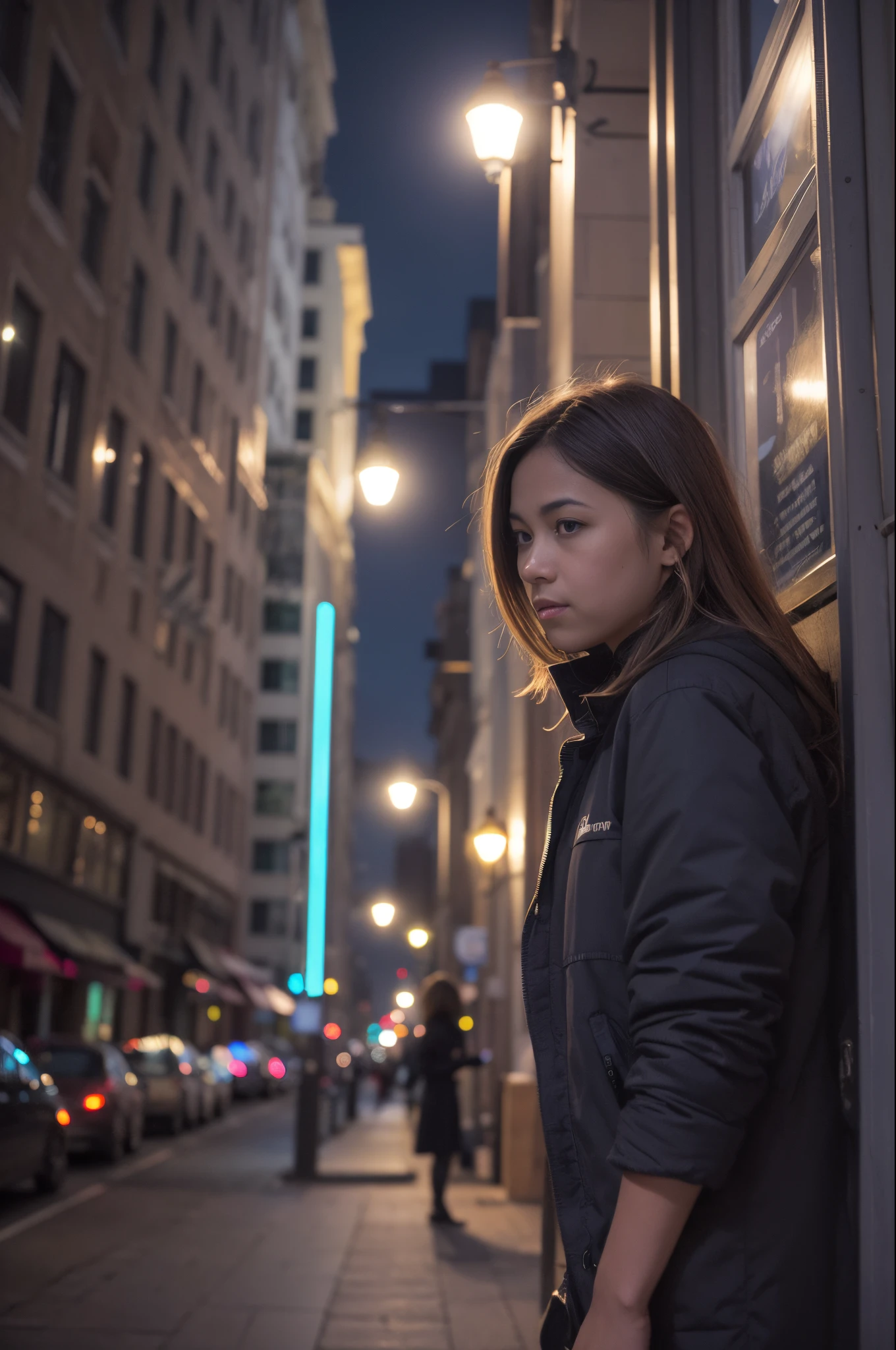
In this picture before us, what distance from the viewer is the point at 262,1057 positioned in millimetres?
46750

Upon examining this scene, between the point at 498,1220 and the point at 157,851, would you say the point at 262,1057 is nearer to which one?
the point at 157,851

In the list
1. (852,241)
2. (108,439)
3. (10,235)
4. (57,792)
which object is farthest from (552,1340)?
(108,439)

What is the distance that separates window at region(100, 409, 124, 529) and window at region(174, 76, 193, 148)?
10.7 metres

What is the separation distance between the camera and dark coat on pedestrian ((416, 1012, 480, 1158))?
45.0ft

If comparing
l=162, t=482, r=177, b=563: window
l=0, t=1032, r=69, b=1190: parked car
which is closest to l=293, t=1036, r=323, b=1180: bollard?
l=0, t=1032, r=69, b=1190: parked car

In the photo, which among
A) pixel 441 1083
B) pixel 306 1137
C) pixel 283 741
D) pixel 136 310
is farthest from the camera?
pixel 283 741

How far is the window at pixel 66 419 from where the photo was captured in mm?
27750

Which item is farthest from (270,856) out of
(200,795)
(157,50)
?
(157,50)

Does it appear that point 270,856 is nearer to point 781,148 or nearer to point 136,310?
point 136,310

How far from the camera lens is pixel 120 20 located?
32656 millimetres

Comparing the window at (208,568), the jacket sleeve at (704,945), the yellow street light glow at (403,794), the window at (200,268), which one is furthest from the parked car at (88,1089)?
the window at (200,268)

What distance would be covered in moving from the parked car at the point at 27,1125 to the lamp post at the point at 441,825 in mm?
11883

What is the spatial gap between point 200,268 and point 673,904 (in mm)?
44216

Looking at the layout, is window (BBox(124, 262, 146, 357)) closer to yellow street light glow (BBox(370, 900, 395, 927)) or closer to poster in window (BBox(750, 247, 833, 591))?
yellow street light glow (BBox(370, 900, 395, 927))
